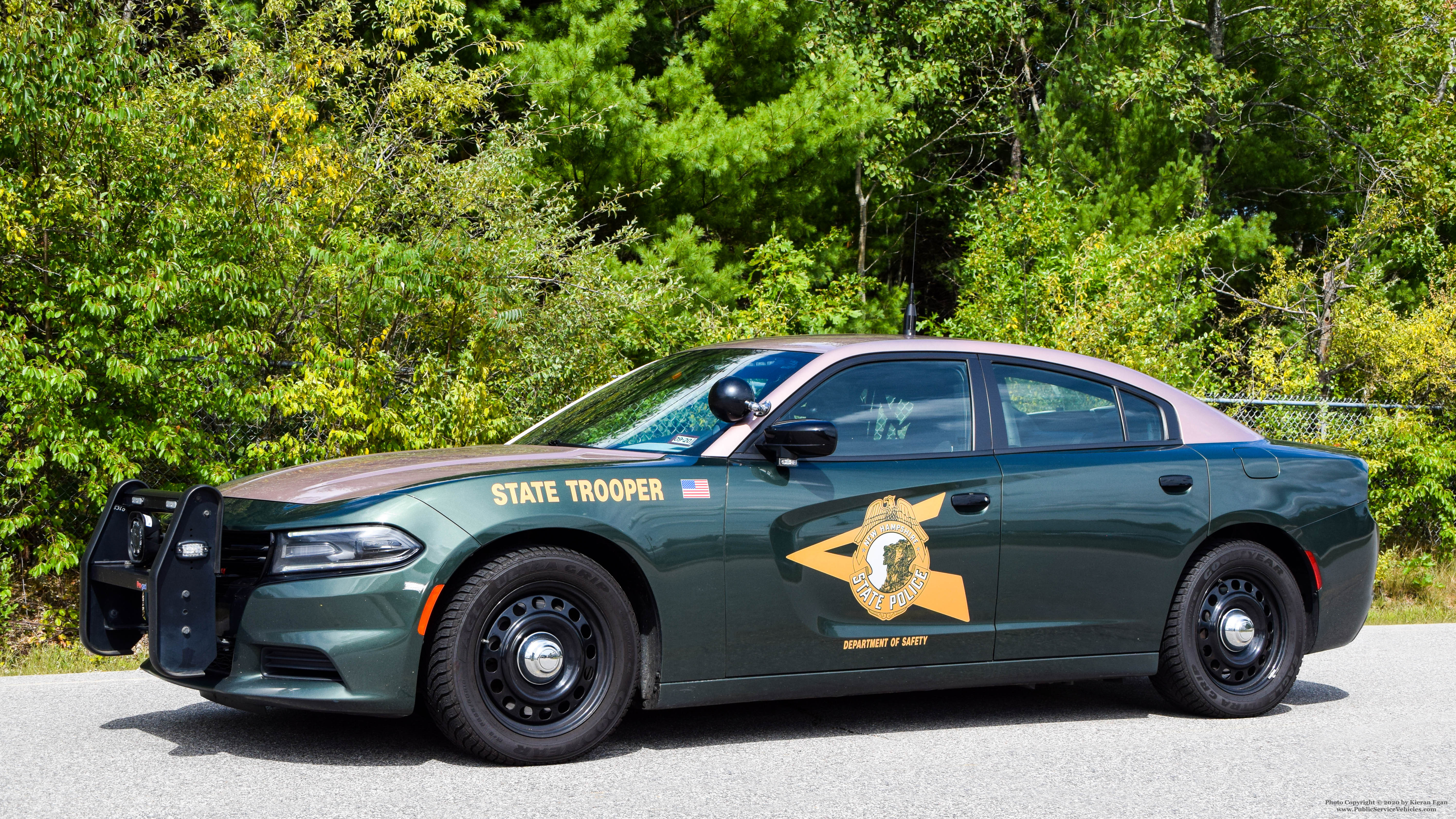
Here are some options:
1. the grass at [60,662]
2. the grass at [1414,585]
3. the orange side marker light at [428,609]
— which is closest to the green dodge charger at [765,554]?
the orange side marker light at [428,609]

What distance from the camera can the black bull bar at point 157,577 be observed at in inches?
179

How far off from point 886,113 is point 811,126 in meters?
1.25

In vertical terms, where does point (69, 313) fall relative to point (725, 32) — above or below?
below

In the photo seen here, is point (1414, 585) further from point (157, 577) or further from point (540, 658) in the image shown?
point (157, 577)

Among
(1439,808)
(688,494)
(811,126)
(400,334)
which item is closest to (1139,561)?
(1439,808)

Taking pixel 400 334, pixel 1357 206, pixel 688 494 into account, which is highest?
pixel 1357 206

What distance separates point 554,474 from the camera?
4.95 meters

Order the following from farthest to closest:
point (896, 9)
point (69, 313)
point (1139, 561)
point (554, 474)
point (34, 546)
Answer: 1. point (896, 9)
2. point (34, 546)
3. point (69, 313)
4. point (1139, 561)
5. point (554, 474)

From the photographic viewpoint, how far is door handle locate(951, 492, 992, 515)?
18.2 ft

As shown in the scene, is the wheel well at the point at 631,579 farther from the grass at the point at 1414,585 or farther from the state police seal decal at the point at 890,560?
the grass at the point at 1414,585

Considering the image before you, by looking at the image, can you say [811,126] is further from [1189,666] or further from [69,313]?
[1189,666]

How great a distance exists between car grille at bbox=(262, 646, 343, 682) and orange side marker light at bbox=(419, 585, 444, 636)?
304mm

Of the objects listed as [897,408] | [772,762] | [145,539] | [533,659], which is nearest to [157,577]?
[145,539]

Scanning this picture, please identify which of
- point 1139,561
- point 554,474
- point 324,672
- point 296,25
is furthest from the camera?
point 296,25
